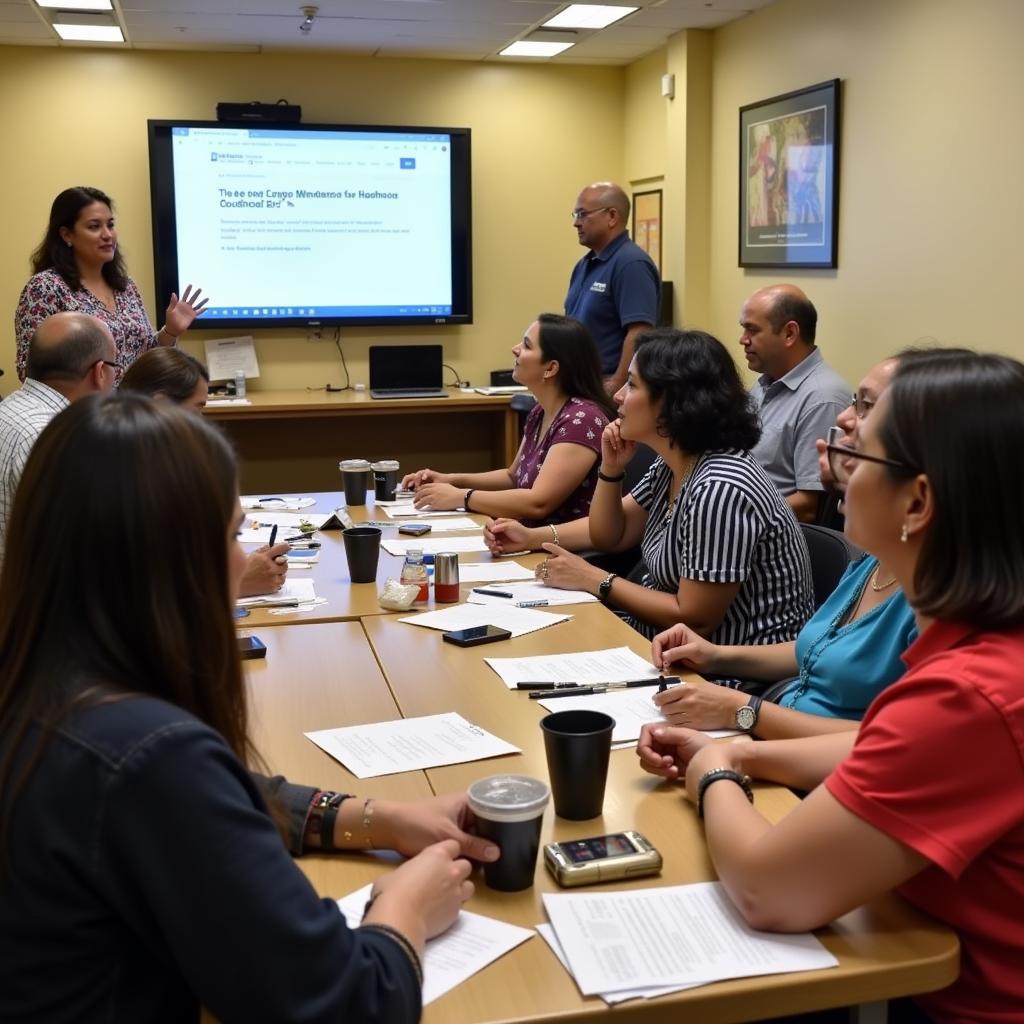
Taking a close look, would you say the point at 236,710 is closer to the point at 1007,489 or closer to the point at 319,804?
the point at 319,804

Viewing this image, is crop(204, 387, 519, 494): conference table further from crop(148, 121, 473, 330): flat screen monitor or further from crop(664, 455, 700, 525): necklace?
crop(664, 455, 700, 525): necklace

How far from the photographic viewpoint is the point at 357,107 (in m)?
6.22

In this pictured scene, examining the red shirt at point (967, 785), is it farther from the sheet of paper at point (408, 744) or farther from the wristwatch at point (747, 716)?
the sheet of paper at point (408, 744)

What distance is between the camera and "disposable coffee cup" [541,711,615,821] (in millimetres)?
1391

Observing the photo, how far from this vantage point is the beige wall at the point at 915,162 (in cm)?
375

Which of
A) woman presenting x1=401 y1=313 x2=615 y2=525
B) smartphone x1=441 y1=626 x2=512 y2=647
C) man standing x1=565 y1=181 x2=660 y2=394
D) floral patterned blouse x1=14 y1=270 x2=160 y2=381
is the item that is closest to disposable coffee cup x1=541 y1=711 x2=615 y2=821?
smartphone x1=441 y1=626 x2=512 y2=647

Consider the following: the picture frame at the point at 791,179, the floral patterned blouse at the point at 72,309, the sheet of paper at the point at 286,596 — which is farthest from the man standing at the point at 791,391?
the floral patterned blouse at the point at 72,309

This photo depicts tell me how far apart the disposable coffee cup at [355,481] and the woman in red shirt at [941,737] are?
2502mm

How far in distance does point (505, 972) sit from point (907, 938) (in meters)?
0.41

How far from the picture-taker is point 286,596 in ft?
8.41

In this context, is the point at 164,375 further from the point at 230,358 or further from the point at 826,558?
the point at 230,358

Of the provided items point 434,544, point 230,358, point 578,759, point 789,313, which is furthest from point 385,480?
point 230,358

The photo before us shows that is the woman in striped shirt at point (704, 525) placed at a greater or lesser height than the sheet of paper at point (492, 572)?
greater

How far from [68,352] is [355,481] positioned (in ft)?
3.42
